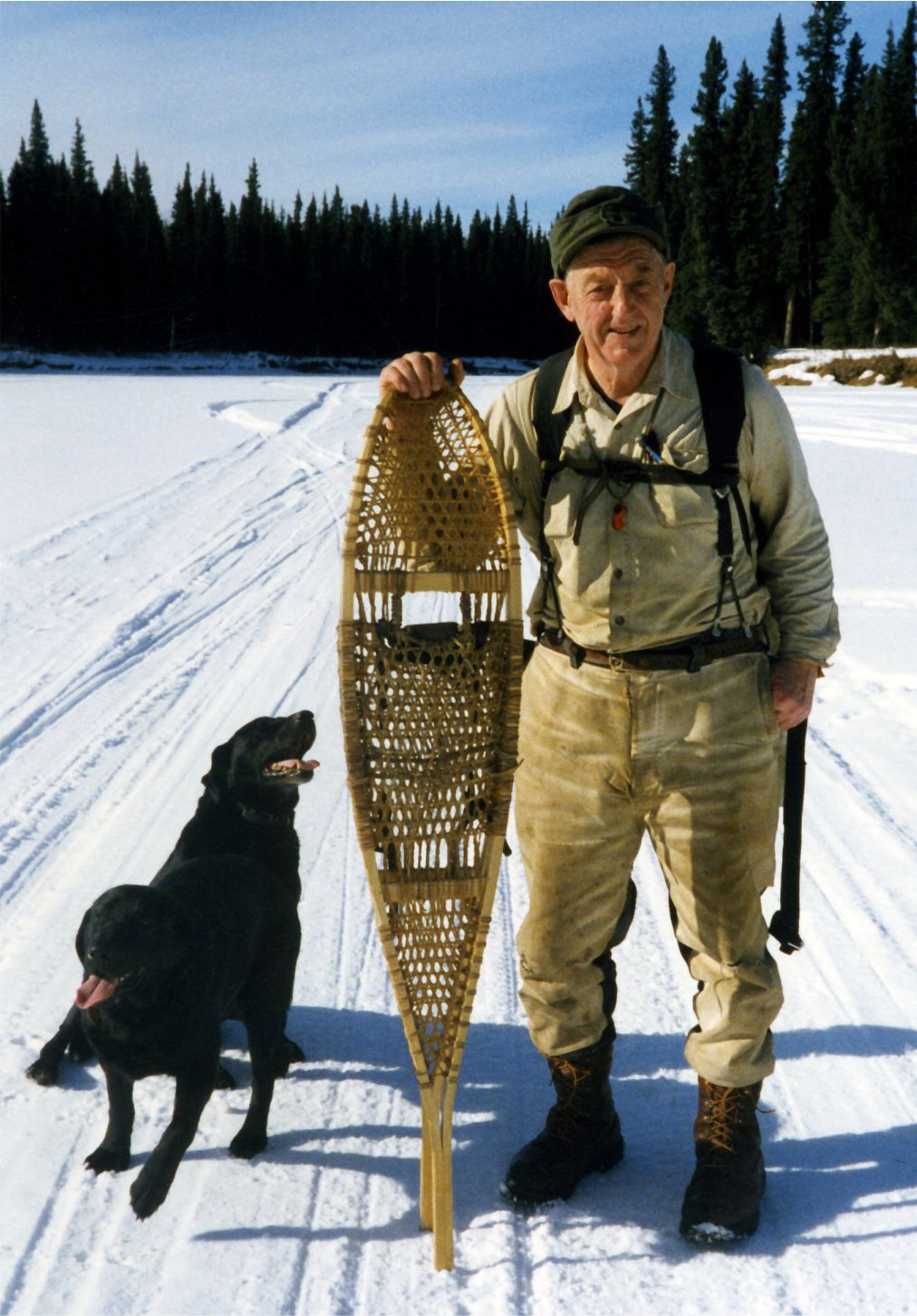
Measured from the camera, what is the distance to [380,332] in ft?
235

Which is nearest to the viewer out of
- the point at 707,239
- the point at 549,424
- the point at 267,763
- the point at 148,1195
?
the point at 148,1195

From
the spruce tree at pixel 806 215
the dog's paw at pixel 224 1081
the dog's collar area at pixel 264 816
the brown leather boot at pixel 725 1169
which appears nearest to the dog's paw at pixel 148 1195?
the dog's paw at pixel 224 1081

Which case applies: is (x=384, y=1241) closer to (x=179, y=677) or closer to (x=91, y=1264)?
(x=91, y=1264)

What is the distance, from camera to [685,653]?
2.39 meters

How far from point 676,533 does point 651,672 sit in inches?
11.7

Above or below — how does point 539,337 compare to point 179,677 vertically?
above

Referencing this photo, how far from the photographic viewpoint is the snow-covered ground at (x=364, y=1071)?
7.38ft

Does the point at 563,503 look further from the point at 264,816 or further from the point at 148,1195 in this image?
the point at 148,1195

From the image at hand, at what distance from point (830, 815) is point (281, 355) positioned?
202 feet

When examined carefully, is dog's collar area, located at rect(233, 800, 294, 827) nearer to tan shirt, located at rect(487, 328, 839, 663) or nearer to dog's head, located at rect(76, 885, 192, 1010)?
dog's head, located at rect(76, 885, 192, 1010)

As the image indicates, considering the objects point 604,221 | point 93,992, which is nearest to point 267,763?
point 93,992

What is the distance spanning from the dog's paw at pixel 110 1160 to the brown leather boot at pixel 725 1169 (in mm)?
1205

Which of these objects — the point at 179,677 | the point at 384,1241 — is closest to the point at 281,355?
the point at 179,677

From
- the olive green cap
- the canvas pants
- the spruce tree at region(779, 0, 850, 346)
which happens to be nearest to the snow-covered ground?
the canvas pants
